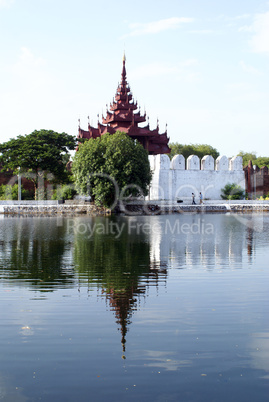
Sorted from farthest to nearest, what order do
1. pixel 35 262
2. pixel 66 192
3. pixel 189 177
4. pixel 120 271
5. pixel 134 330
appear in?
1. pixel 189 177
2. pixel 66 192
3. pixel 35 262
4. pixel 120 271
5. pixel 134 330

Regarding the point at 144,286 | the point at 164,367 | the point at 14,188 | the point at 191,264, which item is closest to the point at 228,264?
the point at 191,264

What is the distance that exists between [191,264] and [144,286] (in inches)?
77.3

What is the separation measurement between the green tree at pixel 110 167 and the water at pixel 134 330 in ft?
55.3

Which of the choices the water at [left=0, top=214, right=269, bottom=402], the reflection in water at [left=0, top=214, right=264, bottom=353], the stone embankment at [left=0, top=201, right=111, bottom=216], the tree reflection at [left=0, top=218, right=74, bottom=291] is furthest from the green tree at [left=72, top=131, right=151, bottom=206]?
the water at [left=0, top=214, right=269, bottom=402]

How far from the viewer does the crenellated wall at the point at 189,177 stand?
31500mm

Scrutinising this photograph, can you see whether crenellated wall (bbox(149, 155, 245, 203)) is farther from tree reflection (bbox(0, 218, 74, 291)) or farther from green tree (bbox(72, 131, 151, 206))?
tree reflection (bbox(0, 218, 74, 291))

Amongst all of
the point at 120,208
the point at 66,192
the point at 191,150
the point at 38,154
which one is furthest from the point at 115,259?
the point at 191,150

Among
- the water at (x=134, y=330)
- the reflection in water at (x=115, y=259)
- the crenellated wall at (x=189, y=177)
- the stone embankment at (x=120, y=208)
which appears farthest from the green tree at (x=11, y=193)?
the water at (x=134, y=330)

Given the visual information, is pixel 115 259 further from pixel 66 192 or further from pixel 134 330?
pixel 66 192

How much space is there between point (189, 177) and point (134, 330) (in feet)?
94.4

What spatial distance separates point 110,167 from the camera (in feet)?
79.9

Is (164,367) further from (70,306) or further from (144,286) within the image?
(144,286)

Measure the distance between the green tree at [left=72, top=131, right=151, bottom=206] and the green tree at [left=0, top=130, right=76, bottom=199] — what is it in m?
2.96

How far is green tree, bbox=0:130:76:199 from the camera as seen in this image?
27.4 metres
